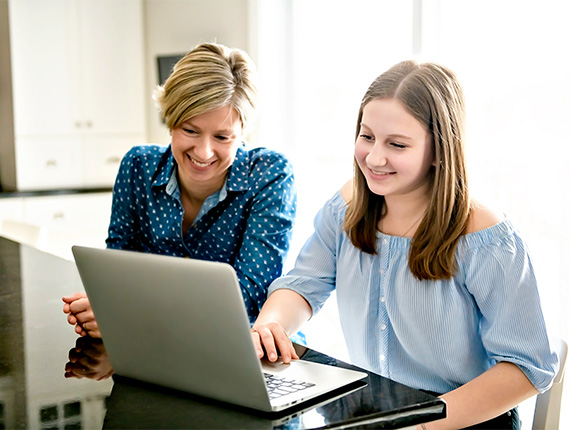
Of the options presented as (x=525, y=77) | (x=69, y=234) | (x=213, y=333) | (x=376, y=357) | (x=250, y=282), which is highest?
(x=525, y=77)

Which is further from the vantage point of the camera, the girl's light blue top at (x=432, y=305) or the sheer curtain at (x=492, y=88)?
the sheer curtain at (x=492, y=88)

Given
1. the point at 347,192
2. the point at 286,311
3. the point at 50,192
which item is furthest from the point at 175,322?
the point at 50,192

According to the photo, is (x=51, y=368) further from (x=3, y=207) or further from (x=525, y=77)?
(x=3, y=207)

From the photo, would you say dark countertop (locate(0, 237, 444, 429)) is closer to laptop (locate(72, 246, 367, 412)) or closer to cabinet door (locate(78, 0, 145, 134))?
laptop (locate(72, 246, 367, 412))

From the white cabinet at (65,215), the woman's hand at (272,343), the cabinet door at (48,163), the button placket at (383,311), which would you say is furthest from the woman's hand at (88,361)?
the cabinet door at (48,163)

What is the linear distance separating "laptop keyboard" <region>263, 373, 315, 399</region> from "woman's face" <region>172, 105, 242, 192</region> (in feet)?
2.74

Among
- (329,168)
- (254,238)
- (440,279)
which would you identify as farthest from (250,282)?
(329,168)

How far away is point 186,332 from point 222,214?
36.0 inches

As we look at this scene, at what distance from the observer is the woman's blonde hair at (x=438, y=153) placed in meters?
1.40

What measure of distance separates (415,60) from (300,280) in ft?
1.71

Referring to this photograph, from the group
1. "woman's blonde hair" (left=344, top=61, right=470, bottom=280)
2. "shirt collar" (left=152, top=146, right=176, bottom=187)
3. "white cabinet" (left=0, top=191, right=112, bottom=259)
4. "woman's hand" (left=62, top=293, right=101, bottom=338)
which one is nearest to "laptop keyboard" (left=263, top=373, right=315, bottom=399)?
Answer: "woman's hand" (left=62, top=293, right=101, bottom=338)

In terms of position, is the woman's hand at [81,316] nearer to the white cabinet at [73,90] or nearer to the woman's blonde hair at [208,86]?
the woman's blonde hair at [208,86]

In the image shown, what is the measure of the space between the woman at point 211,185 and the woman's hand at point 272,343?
549 millimetres

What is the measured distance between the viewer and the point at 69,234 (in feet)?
14.3
